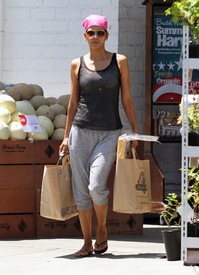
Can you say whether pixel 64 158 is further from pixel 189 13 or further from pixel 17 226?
pixel 189 13

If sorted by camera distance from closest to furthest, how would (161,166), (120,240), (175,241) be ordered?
(175,241) → (120,240) → (161,166)

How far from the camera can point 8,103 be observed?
9031 millimetres

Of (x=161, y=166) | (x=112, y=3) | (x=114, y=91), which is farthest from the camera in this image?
(x=161, y=166)

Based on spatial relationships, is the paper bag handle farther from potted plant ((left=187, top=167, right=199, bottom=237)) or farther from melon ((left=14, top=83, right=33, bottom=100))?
melon ((left=14, top=83, right=33, bottom=100))

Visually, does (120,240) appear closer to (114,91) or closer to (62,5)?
(114,91)

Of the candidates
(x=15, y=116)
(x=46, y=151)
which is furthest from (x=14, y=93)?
(x=46, y=151)

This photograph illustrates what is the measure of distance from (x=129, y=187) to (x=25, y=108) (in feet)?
6.47

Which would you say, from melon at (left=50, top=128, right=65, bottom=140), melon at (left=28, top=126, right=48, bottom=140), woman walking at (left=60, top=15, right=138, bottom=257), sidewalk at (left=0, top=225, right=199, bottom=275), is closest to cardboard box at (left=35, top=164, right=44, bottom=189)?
melon at (left=28, top=126, right=48, bottom=140)

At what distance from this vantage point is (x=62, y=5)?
418 inches

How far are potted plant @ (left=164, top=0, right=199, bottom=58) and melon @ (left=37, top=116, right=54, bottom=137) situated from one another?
95.5 inches

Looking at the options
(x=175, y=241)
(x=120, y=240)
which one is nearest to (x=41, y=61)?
(x=120, y=240)

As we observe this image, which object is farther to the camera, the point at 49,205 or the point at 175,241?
the point at 49,205

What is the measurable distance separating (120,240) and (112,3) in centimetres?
287

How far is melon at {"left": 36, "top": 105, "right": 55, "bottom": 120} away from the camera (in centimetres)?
928
